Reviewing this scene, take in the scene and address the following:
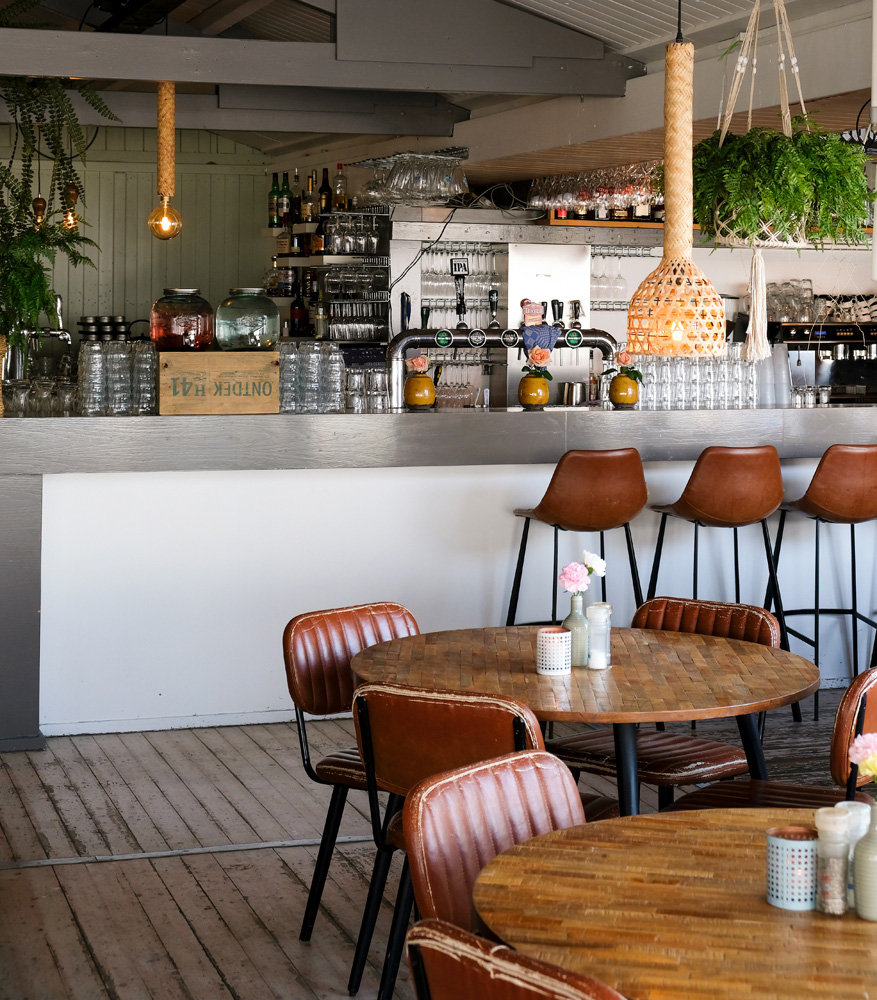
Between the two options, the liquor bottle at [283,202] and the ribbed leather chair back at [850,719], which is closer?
the ribbed leather chair back at [850,719]

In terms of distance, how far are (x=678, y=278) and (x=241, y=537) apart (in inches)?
110

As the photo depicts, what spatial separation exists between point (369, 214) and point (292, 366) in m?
4.13

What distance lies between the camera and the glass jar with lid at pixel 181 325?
5.08m

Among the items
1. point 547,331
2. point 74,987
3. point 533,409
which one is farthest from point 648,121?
point 74,987

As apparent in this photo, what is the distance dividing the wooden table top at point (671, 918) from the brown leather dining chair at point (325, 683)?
1259mm

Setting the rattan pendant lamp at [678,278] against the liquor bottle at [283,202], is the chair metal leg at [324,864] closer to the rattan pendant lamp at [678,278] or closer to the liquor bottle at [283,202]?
the rattan pendant lamp at [678,278]

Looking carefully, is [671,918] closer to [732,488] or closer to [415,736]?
[415,736]

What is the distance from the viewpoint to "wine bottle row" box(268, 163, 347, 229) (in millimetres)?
9843

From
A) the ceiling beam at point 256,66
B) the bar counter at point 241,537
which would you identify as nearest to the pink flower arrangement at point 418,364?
the bar counter at point 241,537

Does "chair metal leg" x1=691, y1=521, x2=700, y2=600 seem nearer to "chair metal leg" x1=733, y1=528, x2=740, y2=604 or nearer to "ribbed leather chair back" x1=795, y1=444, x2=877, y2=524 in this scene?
"chair metal leg" x1=733, y1=528, x2=740, y2=604

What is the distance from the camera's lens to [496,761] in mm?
2162

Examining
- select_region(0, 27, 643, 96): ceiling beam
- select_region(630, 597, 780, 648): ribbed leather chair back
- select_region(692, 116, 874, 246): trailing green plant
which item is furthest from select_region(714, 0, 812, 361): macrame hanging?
select_region(0, 27, 643, 96): ceiling beam

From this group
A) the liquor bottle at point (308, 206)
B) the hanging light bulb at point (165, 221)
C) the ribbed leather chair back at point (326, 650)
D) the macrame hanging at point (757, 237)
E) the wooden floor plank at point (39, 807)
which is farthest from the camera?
the liquor bottle at point (308, 206)

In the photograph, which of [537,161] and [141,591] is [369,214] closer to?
[537,161]
